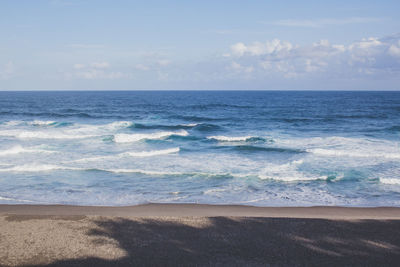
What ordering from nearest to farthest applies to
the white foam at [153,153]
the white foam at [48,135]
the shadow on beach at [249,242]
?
the shadow on beach at [249,242] → the white foam at [153,153] → the white foam at [48,135]

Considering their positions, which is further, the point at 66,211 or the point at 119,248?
the point at 66,211

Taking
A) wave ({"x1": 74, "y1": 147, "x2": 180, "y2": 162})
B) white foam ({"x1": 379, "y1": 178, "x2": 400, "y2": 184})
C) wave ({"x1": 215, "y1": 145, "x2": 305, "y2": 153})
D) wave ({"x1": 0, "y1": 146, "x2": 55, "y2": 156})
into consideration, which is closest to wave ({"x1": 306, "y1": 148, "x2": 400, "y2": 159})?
wave ({"x1": 215, "y1": 145, "x2": 305, "y2": 153})

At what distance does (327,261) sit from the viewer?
623 centimetres

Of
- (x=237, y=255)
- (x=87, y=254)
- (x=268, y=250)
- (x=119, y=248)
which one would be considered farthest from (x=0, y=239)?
(x=268, y=250)

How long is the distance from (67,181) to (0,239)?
599 cm

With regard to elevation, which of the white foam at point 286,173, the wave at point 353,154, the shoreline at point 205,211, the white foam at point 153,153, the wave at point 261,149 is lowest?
the shoreline at point 205,211

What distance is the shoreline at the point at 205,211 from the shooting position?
361 inches

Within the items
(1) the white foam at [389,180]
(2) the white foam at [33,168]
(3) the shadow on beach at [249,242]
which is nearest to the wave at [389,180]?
(1) the white foam at [389,180]

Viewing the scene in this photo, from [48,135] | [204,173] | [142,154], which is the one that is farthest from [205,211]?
[48,135]

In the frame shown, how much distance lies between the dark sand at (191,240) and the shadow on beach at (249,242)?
0.06 feet

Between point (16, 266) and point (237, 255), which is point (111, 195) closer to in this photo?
point (16, 266)

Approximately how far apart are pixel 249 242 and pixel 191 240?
118cm

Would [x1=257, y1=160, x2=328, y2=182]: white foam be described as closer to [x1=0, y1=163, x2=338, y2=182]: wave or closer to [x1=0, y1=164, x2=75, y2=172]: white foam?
[x1=0, y1=163, x2=338, y2=182]: wave

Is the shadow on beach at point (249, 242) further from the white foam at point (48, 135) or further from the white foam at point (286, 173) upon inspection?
the white foam at point (48, 135)
